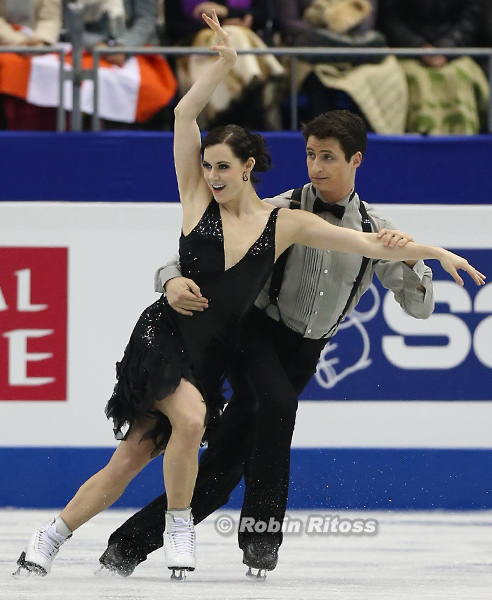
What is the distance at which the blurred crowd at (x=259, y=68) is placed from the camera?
16.8ft

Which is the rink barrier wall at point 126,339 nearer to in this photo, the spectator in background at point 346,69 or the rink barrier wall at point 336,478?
the rink barrier wall at point 336,478

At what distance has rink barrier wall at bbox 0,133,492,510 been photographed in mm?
4797

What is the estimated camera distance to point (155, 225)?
484 centimetres

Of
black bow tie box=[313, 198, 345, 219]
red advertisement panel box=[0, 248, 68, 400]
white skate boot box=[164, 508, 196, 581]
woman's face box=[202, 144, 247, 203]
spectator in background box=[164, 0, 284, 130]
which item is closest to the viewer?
white skate boot box=[164, 508, 196, 581]

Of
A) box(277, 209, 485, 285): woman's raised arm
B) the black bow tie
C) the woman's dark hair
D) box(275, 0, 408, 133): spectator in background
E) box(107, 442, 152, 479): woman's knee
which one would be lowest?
box(107, 442, 152, 479): woman's knee

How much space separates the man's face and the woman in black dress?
0.15 metres

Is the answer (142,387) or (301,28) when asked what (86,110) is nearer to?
(301,28)

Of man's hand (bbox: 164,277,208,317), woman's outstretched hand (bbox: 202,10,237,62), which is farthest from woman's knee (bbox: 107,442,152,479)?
woman's outstretched hand (bbox: 202,10,237,62)

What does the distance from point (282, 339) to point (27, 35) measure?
2503 mm

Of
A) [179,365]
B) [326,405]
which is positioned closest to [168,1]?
[326,405]

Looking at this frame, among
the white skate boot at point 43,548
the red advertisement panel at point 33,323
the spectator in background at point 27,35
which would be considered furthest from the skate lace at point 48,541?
the spectator in background at point 27,35

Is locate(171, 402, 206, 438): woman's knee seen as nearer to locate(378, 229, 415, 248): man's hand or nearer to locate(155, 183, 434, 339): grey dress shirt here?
locate(155, 183, 434, 339): grey dress shirt

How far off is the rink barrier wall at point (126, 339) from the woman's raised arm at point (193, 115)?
5.07 ft

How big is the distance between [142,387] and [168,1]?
9.08ft
